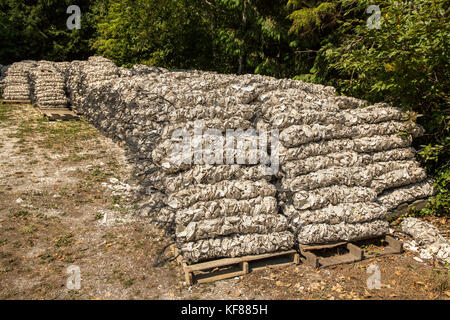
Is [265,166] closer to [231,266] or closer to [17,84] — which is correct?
[231,266]

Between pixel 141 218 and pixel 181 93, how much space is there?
299 centimetres

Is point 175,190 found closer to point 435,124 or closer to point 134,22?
point 435,124

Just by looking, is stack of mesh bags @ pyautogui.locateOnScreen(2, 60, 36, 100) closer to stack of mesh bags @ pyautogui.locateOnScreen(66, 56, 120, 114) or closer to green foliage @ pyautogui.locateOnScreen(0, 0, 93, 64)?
stack of mesh bags @ pyautogui.locateOnScreen(66, 56, 120, 114)

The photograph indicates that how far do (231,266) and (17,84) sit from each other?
63.1 ft

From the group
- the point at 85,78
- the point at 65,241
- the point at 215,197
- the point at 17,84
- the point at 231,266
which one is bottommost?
the point at 231,266

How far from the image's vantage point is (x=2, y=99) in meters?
19.1

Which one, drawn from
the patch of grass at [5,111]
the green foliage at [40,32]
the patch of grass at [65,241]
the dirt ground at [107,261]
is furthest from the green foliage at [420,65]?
the green foliage at [40,32]

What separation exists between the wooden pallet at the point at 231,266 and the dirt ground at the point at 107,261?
0.39 ft

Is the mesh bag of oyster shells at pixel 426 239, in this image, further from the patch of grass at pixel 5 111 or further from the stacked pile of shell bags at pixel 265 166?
the patch of grass at pixel 5 111

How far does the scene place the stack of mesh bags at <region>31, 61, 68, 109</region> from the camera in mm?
16859

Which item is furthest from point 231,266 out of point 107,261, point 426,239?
point 426,239

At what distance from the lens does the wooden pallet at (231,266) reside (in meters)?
5.60

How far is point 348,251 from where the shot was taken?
675cm

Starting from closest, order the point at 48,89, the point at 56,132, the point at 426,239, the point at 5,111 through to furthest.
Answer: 1. the point at 426,239
2. the point at 56,132
3. the point at 5,111
4. the point at 48,89
